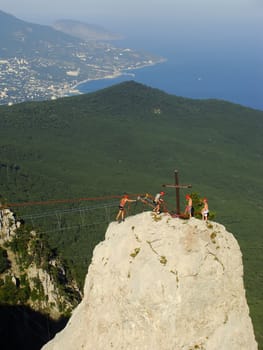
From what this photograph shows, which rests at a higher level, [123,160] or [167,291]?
[123,160]

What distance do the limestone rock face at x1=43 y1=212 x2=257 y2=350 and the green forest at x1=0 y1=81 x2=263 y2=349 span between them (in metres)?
26.7

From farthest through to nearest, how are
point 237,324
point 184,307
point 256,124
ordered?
1. point 256,124
2. point 237,324
3. point 184,307

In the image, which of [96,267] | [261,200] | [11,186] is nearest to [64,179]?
[11,186]

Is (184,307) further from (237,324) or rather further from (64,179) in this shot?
(64,179)

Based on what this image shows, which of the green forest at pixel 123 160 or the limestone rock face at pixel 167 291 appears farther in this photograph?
the green forest at pixel 123 160

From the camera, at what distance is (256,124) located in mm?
164000

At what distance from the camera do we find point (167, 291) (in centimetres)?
1582

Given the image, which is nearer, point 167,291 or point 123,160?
point 167,291

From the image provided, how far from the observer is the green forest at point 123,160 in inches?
2805

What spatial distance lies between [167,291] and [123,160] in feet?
367

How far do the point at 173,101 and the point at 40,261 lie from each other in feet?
487

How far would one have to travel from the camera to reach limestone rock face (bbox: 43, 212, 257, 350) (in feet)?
52.0

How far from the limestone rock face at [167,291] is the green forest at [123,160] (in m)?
26.7

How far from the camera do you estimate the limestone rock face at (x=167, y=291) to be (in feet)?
52.0
